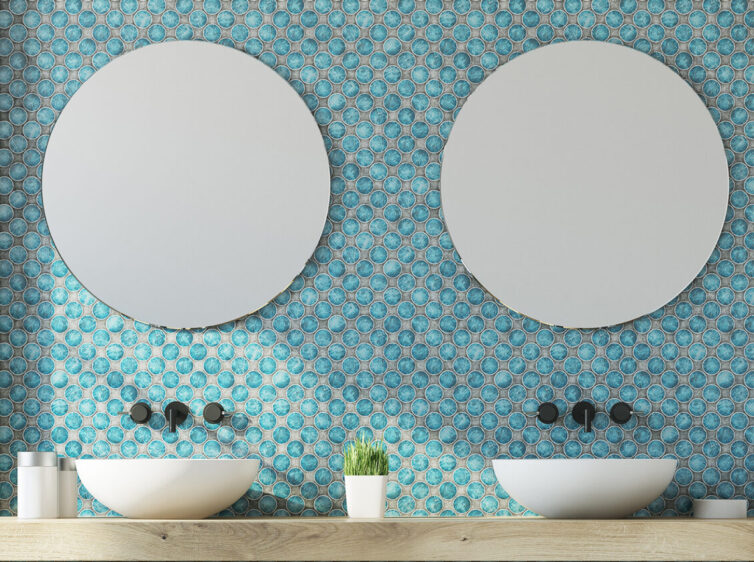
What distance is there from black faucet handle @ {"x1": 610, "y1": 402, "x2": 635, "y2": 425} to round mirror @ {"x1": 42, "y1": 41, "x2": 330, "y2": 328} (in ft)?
3.65

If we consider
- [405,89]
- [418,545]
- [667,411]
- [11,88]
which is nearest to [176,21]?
[11,88]

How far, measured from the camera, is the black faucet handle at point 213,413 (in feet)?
9.10

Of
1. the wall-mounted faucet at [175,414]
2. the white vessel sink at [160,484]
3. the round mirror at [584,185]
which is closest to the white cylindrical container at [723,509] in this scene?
the round mirror at [584,185]

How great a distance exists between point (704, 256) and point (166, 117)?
1.84 metres

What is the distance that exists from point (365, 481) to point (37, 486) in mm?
953

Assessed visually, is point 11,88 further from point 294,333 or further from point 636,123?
point 636,123

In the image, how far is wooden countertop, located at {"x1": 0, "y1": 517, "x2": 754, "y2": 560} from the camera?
232cm

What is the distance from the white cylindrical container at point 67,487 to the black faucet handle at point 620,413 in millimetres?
1682

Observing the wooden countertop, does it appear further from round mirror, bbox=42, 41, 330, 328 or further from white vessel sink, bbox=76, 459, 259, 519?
round mirror, bbox=42, 41, 330, 328

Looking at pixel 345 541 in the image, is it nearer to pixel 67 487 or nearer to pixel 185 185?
pixel 67 487

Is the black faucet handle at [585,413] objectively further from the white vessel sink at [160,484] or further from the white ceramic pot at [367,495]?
the white vessel sink at [160,484]

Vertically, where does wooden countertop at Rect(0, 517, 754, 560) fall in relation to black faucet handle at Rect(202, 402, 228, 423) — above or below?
below

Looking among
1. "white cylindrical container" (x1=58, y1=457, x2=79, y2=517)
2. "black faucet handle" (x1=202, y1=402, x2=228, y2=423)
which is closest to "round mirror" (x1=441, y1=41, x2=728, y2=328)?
"black faucet handle" (x1=202, y1=402, x2=228, y2=423)

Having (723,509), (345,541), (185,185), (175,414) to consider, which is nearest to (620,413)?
(723,509)
